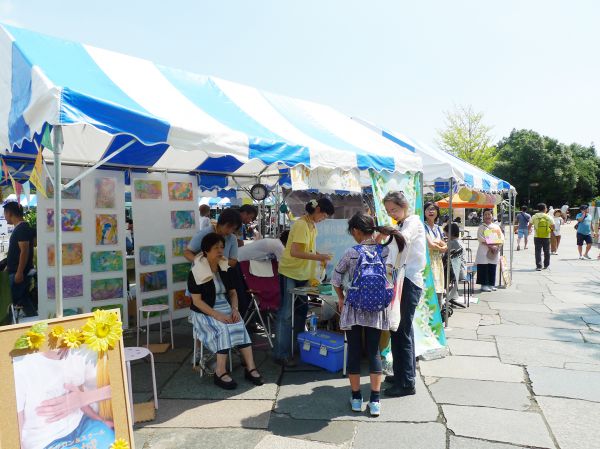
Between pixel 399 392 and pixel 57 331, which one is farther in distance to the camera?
pixel 399 392

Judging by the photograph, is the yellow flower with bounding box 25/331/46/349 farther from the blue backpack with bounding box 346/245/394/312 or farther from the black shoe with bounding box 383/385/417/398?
the black shoe with bounding box 383/385/417/398

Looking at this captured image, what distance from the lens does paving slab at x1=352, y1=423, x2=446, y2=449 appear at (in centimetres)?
301

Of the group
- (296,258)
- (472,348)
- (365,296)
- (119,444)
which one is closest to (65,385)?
(119,444)

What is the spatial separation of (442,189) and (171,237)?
6002 mm

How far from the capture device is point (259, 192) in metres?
8.16

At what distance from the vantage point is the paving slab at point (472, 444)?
298 centimetres

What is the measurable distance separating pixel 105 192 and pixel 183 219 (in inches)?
46.2

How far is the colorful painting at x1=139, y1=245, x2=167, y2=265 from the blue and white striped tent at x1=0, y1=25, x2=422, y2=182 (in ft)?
3.58

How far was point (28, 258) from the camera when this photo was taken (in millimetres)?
5203

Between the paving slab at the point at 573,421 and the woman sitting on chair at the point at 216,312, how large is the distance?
7.79 feet

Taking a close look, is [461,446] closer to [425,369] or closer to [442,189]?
[425,369]

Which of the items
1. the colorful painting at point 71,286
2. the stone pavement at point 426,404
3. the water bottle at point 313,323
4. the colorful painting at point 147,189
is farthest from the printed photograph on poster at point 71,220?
the water bottle at point 313,323

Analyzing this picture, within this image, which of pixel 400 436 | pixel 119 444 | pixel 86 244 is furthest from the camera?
pixel 86 244

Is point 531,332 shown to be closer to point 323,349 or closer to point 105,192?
point 323,349
